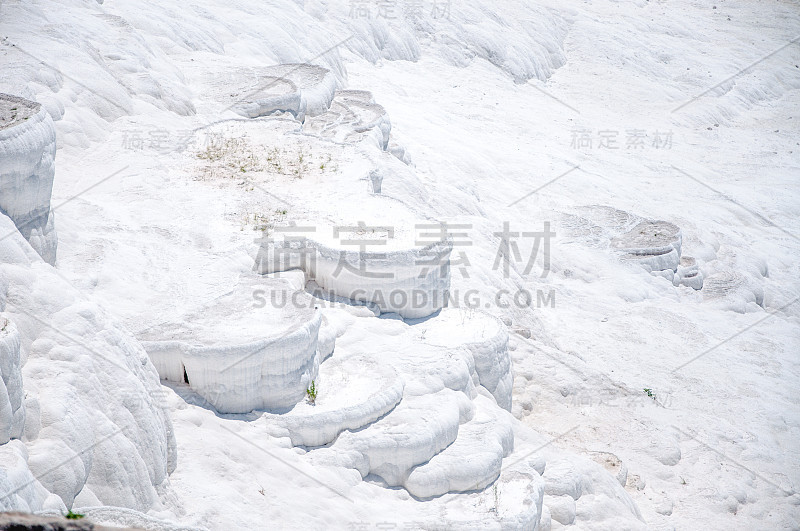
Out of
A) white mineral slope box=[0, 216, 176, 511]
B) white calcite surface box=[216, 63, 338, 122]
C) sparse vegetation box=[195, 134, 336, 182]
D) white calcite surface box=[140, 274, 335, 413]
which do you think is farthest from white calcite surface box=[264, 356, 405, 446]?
white calcite surface box=[216, 63, 338, 122]

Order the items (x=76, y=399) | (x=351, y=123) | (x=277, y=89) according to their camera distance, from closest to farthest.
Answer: (x=76, y=399)
(x=351, y=123)
(x=277, y=89)

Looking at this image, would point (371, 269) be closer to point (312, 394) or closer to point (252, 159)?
point (312, 394)

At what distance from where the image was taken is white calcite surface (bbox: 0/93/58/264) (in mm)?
7805

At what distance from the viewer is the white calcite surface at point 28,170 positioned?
7805 mm

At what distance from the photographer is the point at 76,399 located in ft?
21.1

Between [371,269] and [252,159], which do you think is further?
[252,159]

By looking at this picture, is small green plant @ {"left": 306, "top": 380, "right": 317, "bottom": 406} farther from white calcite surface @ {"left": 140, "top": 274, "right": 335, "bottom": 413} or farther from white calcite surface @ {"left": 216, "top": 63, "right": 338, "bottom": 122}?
white calcite surface @ {"left": 216, "top": 63, "right": 338, "bottom": 122}

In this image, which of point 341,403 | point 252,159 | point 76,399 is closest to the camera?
point 76,399

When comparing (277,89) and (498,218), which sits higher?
(277,89)

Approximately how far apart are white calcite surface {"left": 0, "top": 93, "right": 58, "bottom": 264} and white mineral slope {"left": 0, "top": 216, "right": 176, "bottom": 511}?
0.80 metres

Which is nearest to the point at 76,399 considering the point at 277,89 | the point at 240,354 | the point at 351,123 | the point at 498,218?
the point at 240,354

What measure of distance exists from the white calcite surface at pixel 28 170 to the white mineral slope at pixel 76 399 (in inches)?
31.5

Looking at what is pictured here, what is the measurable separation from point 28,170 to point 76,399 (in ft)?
9.08

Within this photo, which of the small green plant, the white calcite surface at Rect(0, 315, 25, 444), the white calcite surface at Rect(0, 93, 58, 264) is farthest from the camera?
the small green plant
